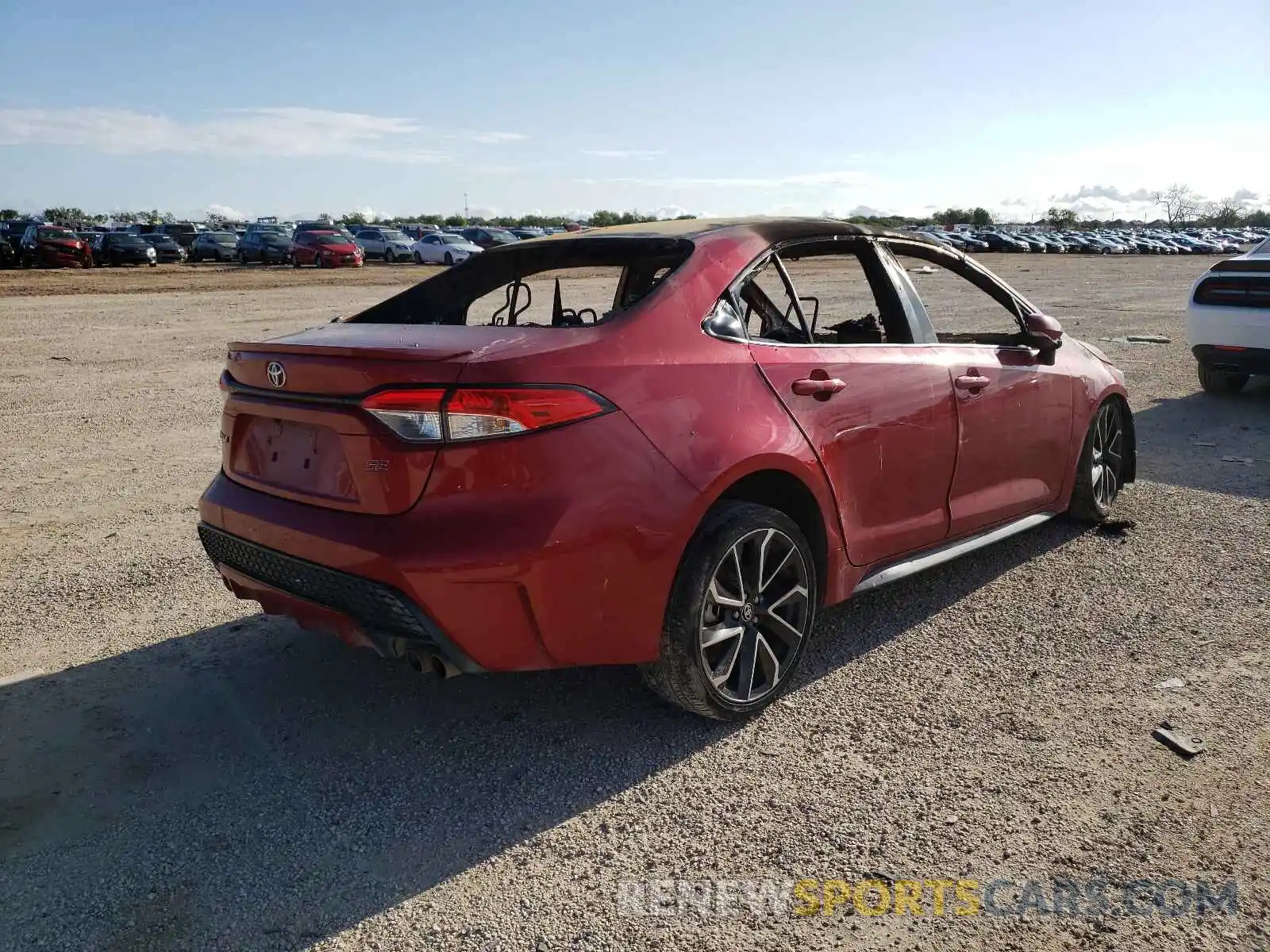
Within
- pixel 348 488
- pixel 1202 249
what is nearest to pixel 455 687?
pixel 348 488

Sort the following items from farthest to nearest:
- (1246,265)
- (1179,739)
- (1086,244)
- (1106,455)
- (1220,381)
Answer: (1086,244), (1220,381), (1246,265), (1106,455), (1179,739)

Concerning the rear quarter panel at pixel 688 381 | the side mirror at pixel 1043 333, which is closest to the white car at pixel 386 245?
the side mirror at pixel 1043 333

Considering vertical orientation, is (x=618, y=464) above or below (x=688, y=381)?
below

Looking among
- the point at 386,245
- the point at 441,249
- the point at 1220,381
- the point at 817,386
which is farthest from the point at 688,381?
the point at 386,245

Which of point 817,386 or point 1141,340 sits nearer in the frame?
point 817,386

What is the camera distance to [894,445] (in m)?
3.95

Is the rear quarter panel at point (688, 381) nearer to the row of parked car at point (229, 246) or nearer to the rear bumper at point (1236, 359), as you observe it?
the rear bumper at point (1236, 359)

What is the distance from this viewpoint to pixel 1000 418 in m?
4.59

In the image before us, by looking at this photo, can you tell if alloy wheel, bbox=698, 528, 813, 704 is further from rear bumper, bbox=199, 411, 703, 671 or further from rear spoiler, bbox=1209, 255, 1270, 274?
rear spoiler, bbox=1209, 255, 1270, 274

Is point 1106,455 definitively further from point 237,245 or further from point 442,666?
point 237,245

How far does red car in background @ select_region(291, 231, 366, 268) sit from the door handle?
36494mm

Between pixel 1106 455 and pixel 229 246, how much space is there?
43.9 m

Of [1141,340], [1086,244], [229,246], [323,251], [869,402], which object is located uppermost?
[1086,244]

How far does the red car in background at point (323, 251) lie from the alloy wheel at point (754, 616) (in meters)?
36.7
